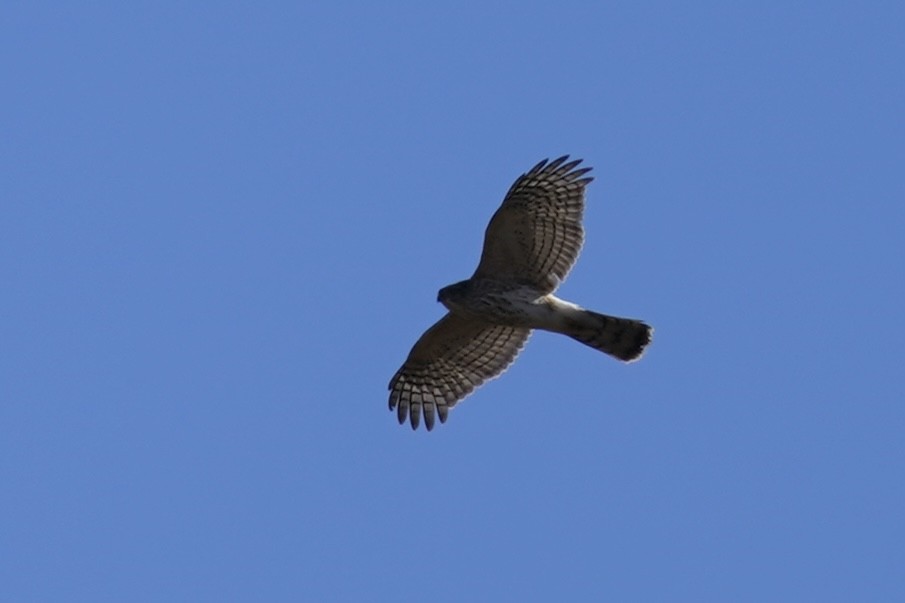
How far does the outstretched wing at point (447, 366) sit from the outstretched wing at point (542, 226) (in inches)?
43.6

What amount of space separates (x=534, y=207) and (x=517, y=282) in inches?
30.9

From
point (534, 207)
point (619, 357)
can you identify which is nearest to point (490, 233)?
point (534, 207)

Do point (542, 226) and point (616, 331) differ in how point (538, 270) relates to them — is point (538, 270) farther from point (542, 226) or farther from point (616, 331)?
point (616, 331)

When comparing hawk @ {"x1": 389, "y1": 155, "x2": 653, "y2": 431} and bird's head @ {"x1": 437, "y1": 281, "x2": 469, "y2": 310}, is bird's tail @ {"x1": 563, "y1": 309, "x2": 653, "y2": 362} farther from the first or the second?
bird's head @ {"x1": 437, "y1": 281, "x2": 469, "y2": 310}

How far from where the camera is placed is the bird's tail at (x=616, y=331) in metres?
16.6

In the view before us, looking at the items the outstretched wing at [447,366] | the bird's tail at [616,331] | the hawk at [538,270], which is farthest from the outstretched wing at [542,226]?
the outstretched wing at [447,366]

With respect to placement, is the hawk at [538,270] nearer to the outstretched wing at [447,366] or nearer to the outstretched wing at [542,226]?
the outstretched wing at [542,226]

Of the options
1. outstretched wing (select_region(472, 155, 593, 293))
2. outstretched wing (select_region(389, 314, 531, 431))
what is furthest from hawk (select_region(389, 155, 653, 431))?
outstretched wing (select_region(389, 314, 531, 431))

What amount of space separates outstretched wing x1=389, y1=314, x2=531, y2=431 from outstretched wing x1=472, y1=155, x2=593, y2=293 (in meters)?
1.11

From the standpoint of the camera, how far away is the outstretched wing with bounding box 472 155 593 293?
16.7m

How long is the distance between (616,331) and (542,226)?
1.27 meters

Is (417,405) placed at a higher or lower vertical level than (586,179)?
lower

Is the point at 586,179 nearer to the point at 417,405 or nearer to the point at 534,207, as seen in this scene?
the point at 534,207

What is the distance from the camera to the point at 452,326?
58.0ft
